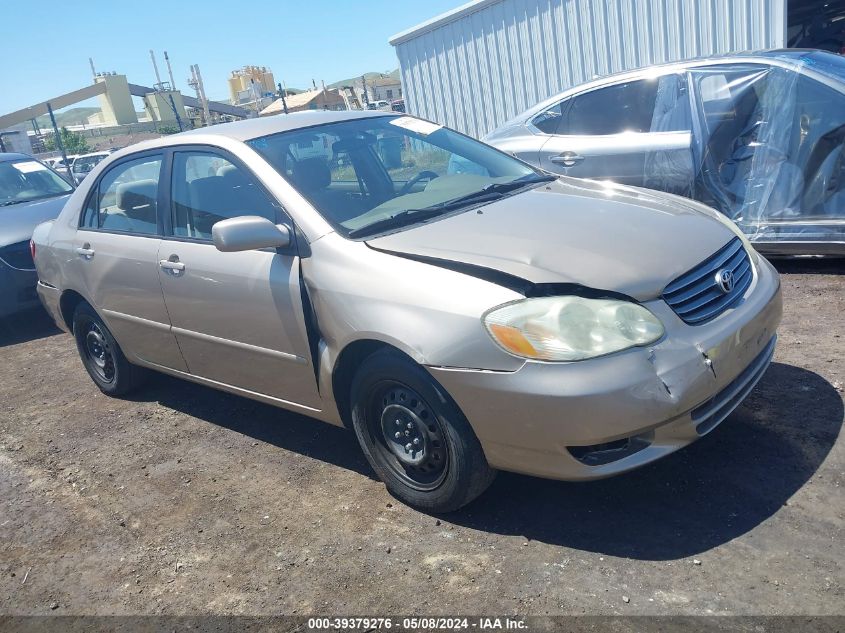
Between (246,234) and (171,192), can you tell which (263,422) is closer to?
(171,192)

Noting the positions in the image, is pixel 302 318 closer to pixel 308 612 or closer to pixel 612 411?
pixel 308 612

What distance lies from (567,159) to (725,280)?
137 inches

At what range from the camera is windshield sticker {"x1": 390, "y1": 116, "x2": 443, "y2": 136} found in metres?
4.31

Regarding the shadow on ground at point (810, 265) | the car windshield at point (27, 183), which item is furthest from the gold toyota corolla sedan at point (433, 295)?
the car windshield at point (27, 183)

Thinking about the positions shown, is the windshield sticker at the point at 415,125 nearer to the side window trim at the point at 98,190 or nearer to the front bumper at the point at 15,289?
the side window trim at the point at 98,190

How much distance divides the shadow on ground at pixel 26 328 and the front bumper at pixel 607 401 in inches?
244

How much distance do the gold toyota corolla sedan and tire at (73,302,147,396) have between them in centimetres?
40

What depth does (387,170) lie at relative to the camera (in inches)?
155

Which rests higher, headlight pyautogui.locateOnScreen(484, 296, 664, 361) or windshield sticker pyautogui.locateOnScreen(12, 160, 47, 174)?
windshield sticker pyautogui.locateOnScreen(12, 160, 47, 174)

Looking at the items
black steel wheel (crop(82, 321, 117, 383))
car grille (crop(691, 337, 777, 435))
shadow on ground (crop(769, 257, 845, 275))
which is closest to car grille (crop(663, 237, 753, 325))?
car grille (crop(691, 337, 777, 435))

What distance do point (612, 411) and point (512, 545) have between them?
724 millimetres

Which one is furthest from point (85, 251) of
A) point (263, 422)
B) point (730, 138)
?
point (730, 138)

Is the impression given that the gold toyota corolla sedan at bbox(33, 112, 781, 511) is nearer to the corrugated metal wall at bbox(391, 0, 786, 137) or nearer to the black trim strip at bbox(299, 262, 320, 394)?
the black trim strip at bbox(299, 262, 320, 394)

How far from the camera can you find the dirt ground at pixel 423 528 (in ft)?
8.52
